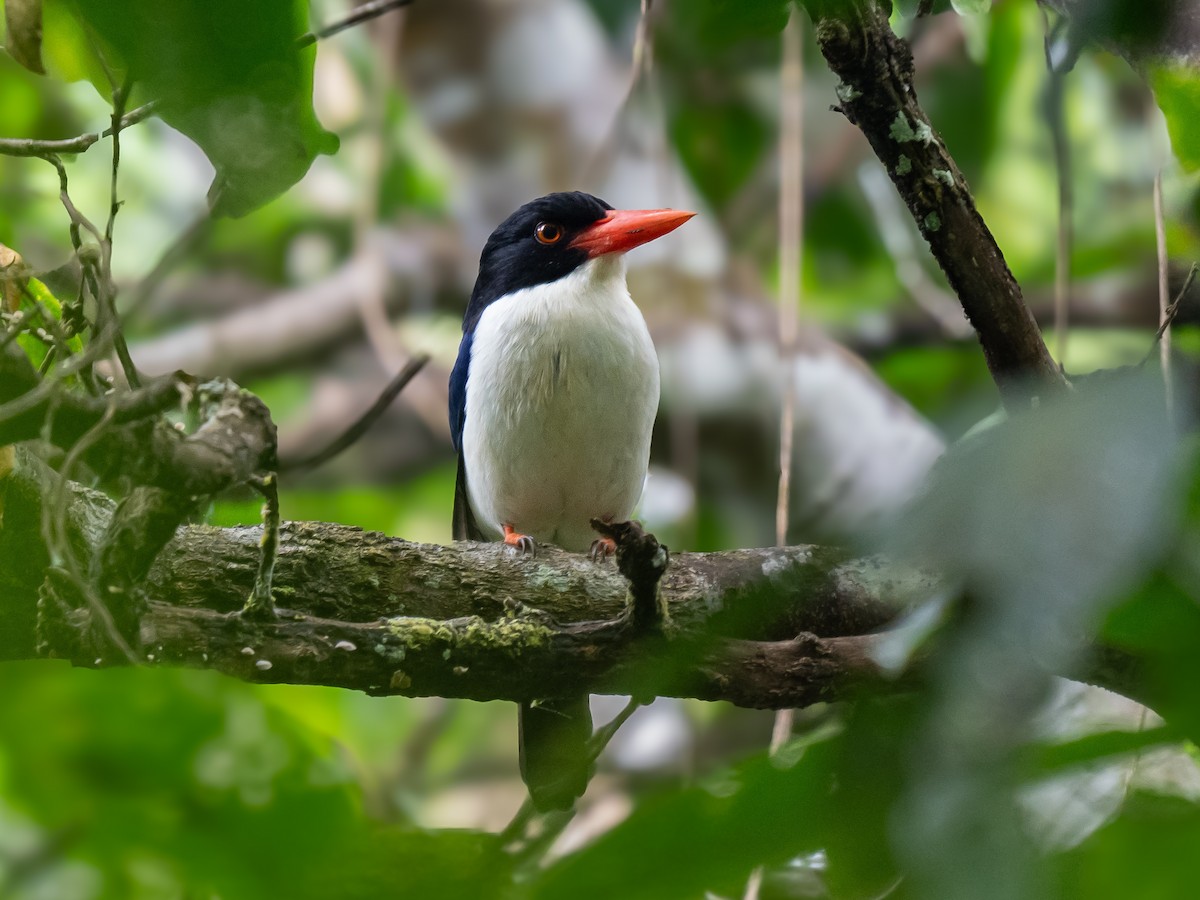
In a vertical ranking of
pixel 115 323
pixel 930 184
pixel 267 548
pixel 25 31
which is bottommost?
pixel 267 548

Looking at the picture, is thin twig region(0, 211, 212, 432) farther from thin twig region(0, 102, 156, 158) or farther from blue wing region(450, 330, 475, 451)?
blue wing region(450, 330, 475, 451)

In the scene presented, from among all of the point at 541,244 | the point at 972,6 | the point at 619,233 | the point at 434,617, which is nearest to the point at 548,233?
the point at 541,244

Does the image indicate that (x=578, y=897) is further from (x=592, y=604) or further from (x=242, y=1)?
(x=592, y=604)

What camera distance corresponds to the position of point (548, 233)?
3945 millimetres

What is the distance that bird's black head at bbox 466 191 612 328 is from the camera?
384cm

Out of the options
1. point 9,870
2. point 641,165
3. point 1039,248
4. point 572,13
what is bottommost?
point 9,870

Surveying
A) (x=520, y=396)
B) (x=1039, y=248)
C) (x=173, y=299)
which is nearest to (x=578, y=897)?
(x=520, y=396)

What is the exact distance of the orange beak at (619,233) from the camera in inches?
147

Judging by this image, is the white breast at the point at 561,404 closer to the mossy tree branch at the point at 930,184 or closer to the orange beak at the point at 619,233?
the orange beak at the point at 619,233

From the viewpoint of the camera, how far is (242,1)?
733mm

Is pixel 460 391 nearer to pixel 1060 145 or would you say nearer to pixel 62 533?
pixel 1060 145

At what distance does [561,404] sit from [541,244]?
0.73 m

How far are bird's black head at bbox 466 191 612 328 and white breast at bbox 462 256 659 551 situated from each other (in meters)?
0.09

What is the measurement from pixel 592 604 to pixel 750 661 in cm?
52
